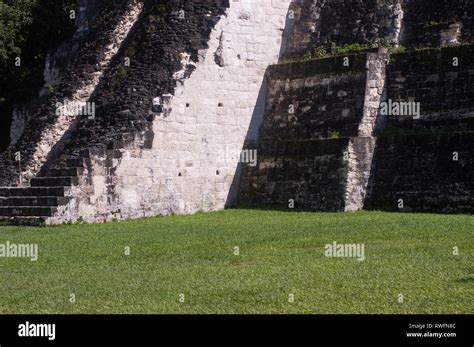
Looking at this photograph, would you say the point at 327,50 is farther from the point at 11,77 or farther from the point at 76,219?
the point at 11,77

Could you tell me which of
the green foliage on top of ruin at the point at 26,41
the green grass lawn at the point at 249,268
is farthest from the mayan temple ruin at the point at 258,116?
the green foliage on top of ruin at the point at 26,41

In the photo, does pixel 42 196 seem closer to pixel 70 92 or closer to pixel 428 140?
pixel 70 92

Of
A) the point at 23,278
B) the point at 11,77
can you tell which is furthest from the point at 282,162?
the point at 11,77

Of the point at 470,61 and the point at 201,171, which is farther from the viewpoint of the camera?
the point at 201,171

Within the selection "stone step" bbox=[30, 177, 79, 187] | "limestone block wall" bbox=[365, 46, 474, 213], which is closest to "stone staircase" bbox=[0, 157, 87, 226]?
"stone step" bbox=[30, 177, 79, 187]

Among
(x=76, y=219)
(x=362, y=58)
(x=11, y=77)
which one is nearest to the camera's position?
(x=76, y=219)

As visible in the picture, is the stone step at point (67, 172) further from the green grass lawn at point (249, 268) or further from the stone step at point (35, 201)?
the green grass lawn at point (249, 268)

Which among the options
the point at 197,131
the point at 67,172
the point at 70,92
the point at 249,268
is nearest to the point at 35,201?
the point at 67,172

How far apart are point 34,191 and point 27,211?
433 millimetres

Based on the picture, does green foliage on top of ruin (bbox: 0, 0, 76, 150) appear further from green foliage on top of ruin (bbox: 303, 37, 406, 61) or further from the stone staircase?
the stone staircase

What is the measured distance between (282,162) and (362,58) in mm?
2621

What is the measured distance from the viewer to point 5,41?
90.7 feet

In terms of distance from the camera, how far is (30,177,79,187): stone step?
1759 cm

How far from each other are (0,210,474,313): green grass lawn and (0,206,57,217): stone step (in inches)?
42.6
